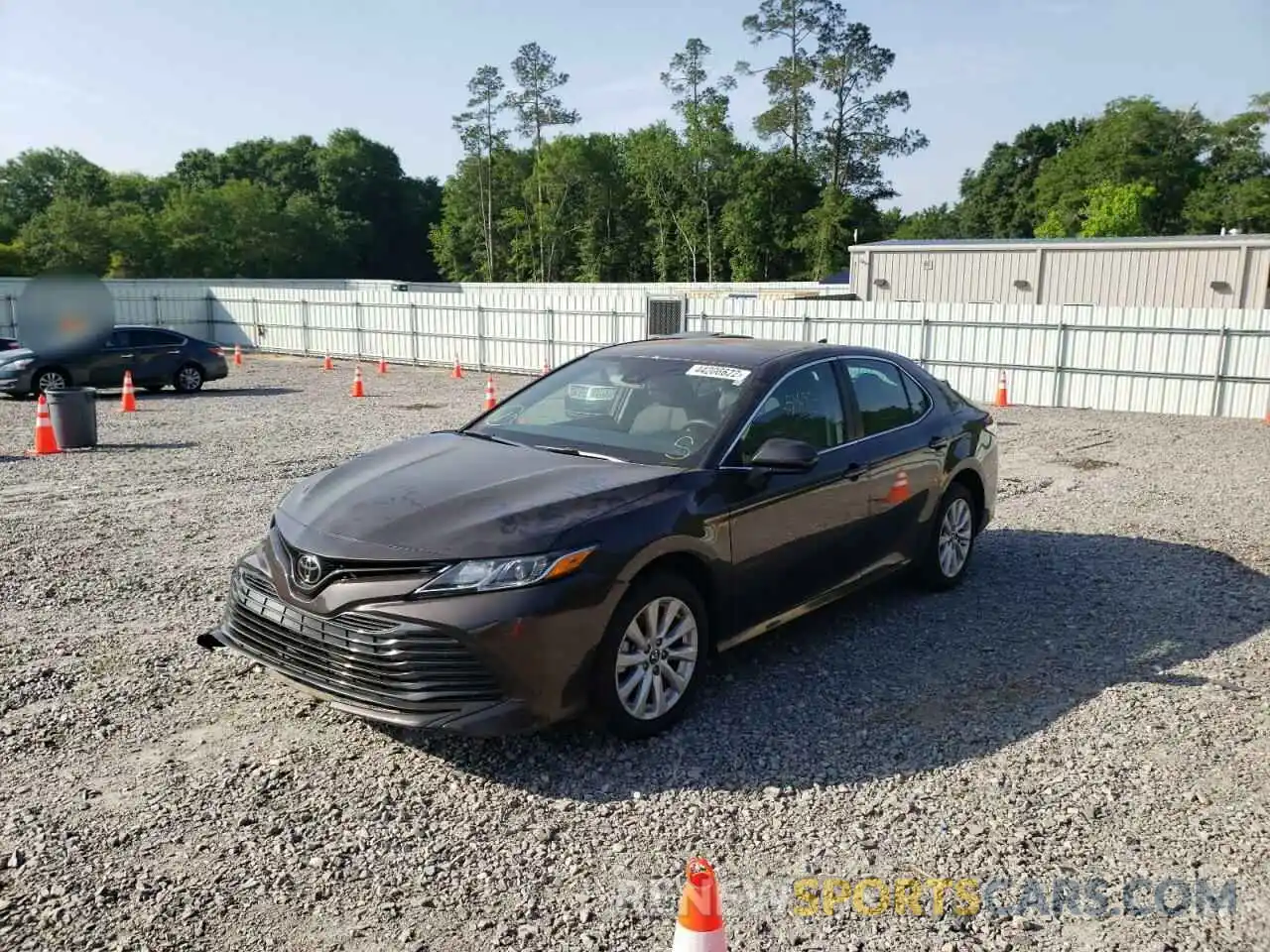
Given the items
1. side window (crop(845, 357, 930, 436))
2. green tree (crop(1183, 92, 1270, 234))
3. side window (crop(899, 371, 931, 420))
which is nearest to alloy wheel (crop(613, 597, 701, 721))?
side window (crop(845, 357, 930, 436))

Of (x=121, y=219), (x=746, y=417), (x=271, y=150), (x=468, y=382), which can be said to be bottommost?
(x=468, y=382)

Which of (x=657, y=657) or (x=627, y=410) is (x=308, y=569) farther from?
(x=627, y=410)

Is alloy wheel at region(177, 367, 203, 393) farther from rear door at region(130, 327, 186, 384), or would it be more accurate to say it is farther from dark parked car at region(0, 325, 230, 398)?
rear door at region(130, 327, 186, 384)

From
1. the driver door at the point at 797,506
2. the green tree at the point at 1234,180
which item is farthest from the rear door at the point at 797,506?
the green tree at the point at 1234,180

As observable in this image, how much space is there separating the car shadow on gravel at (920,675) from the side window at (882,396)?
1.18 metres

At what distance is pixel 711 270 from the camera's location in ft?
203

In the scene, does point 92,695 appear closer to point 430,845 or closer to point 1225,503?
point 430,845

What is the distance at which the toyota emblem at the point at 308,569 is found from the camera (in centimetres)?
410

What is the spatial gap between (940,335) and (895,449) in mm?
13968

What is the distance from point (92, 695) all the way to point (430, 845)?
7.43ft

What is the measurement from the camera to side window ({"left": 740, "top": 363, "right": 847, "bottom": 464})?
5.05 m

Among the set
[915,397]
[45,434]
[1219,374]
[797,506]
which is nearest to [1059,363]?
[1219,374]

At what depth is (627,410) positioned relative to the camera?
532 centimetres

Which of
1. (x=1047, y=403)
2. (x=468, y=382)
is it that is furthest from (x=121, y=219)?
(x=1047, y=403)
